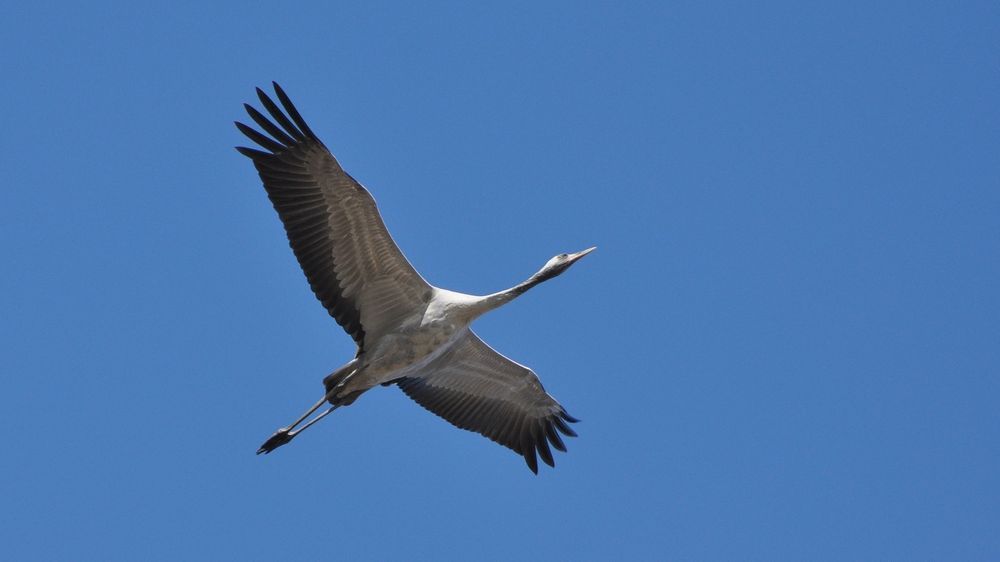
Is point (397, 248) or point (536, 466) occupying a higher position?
point (397, 248)

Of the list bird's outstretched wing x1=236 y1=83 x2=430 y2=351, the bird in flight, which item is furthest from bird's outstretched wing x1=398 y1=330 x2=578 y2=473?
bird's outstretched wing x1=236 y1=83 x2=430 y2=351

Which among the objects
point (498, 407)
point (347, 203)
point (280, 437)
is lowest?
point (280, 437)

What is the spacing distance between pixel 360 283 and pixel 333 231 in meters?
0.97

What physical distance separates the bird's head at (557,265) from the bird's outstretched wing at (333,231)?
70.2 inches

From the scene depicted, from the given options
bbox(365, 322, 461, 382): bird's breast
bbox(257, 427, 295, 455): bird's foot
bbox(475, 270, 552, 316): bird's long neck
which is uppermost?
bbox(475, 270, 552, 316): bird's long neck

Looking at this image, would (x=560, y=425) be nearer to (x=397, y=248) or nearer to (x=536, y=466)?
(x=536, y=466)

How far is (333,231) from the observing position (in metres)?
22.3

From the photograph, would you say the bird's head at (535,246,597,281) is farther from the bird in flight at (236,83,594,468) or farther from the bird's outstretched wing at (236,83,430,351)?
the bird's outstretched wing at (236,83,430,351)

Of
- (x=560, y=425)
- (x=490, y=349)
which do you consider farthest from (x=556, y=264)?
(x=560, y=425)

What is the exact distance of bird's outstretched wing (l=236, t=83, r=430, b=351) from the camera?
2198 centimetres

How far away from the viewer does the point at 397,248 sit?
73.7ft

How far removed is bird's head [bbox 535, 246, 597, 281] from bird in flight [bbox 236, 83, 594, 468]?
0.05 ft

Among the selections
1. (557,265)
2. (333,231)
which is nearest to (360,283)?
(333,231)

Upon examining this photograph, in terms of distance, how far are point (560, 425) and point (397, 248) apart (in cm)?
483
